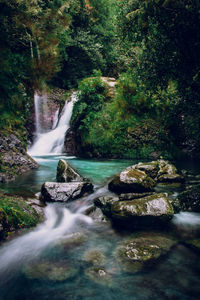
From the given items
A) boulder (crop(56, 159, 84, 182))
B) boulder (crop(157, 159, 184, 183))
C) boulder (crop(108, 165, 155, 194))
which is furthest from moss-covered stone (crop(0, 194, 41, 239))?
boulder (crop(157, 159, 184, 183))

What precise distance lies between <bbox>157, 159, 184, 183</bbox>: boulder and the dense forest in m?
1.77

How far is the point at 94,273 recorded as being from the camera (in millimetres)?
2990

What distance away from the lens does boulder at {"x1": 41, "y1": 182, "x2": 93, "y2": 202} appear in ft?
18.0

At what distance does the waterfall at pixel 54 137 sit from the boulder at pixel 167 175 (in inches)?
357

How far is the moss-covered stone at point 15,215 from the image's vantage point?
12.3ft

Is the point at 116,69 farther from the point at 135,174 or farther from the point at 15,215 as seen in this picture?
the point at 15,215

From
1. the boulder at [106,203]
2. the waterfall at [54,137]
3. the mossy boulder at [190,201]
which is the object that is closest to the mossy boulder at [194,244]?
the mossy boulder at [190,201]

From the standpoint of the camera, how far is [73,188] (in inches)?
227

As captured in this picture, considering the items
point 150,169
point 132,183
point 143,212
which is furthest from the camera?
point 150,169

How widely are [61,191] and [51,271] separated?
8.75 feet

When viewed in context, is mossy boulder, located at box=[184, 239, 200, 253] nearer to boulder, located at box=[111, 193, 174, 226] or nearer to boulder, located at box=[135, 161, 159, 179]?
boulder, located at box=[111, 193, 174, 226]

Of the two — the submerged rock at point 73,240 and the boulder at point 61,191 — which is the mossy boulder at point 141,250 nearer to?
the submerged rock at point 73,240

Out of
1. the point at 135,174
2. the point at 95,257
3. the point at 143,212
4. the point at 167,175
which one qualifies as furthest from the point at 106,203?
the point at 167,175

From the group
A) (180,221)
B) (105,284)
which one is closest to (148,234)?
(180,221)
